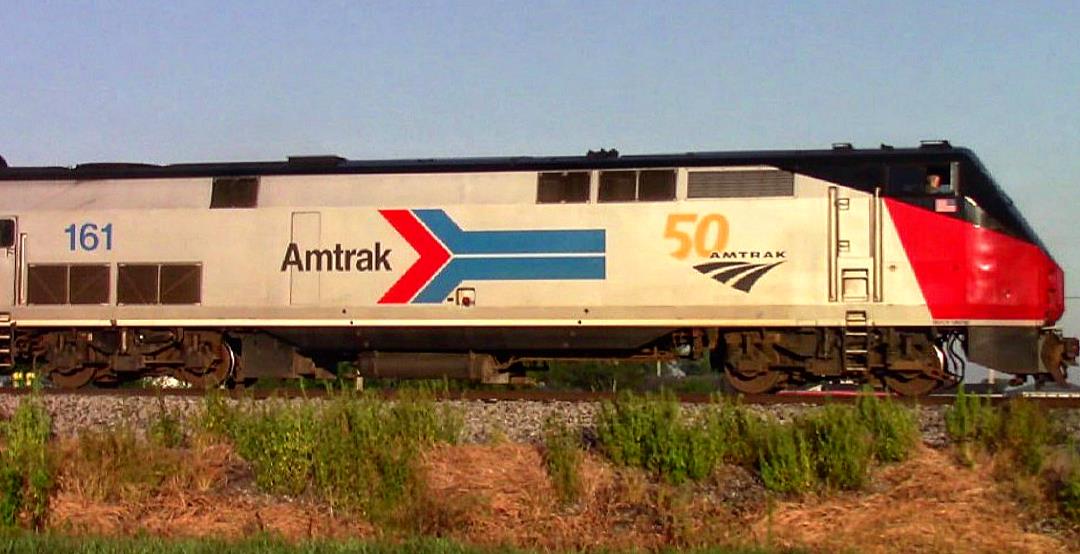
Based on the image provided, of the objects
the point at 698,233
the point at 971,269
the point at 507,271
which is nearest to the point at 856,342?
the point at 971,269

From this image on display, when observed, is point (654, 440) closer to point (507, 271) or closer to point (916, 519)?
point (916, 519)

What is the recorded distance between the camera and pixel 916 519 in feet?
34.2

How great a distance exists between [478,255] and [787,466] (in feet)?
27.1

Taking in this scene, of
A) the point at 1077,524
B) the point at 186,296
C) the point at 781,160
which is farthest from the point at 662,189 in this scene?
the point at 1077,524

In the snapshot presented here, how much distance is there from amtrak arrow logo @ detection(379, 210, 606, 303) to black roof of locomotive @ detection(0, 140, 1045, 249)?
92 centimetres

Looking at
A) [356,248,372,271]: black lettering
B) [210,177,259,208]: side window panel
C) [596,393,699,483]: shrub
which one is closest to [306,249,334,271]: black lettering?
[356,248,372,271]: black lettering

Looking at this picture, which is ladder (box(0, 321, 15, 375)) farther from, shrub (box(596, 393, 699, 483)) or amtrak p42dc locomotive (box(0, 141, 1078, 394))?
shrub (box(596, 393, 699, 483))

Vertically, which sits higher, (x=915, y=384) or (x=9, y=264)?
(x=9, y=264)

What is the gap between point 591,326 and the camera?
1839 cm

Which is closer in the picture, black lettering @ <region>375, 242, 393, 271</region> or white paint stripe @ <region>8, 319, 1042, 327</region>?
white paint stripe @ <region>8, 319, 1042, 327</region>

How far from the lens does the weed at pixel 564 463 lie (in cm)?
1132

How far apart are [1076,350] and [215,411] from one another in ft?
38.2

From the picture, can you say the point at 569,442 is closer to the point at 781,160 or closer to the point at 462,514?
the point at 462,514

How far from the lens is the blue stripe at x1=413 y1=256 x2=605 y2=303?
1847 centimetres
